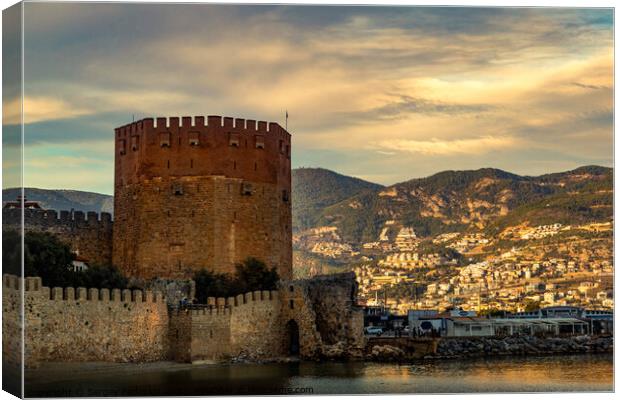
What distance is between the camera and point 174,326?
29656mm

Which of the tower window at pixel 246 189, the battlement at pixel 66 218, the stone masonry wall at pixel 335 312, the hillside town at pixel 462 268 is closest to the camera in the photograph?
the stone masonry wall at pixel 335 312

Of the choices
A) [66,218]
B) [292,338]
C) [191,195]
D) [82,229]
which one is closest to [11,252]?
[292,338]

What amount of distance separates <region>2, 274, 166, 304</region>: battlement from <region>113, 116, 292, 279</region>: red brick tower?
4.90 m

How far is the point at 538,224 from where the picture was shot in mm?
52125

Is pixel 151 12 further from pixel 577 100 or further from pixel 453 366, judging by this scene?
pixel 453 366

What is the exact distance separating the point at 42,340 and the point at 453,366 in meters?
9.67

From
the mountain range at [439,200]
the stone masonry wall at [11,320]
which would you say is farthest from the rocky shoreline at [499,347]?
the stone masonry wall at [11,320]

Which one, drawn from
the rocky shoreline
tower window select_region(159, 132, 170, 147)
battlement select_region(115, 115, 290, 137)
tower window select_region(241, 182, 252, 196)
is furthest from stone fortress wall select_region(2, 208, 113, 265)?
the rocky shoreline

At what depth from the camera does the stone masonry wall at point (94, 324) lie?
84.9ft

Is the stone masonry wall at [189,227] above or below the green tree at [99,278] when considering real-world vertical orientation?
above

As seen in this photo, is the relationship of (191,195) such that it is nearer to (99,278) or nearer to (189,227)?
(189,227)

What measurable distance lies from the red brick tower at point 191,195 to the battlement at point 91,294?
16.1ft

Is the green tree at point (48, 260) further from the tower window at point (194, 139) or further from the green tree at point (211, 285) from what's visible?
the tower window at point (194, 139)

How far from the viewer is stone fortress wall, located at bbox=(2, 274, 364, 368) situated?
86.2 feet
